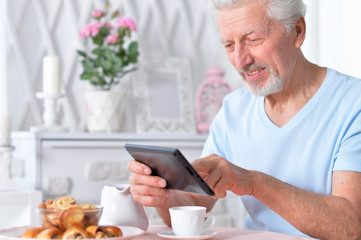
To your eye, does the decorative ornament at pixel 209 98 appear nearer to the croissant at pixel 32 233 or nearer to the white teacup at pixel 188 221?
the white teacup at pixel 188 221

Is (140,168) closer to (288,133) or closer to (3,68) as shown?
(288,133)

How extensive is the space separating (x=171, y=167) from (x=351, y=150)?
45 cm

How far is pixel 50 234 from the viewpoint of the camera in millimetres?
850

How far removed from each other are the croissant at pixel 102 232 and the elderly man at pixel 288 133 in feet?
0.61

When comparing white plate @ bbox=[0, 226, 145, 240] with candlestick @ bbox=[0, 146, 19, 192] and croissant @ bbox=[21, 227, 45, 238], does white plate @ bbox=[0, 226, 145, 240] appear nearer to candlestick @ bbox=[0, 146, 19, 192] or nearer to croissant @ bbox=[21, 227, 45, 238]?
croissant @ bbox=[21, 227, 45, 238]

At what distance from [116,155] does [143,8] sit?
0.67 m

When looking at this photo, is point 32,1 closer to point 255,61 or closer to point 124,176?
point 124,176

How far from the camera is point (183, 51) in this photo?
2.33 metres

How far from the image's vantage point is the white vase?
200 centimetres

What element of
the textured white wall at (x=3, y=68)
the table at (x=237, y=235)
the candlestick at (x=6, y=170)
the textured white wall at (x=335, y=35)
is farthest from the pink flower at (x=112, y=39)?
the table at (x=237, y=235)

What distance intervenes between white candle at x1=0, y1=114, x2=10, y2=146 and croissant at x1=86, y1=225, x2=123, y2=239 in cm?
107

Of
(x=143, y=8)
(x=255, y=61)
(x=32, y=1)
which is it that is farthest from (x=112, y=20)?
(x=255, y=61)

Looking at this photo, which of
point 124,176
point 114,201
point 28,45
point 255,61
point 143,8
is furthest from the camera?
point 143,8

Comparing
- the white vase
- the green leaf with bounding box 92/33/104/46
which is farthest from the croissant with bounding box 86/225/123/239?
the green leaf with bounding box 92/33/104/46
